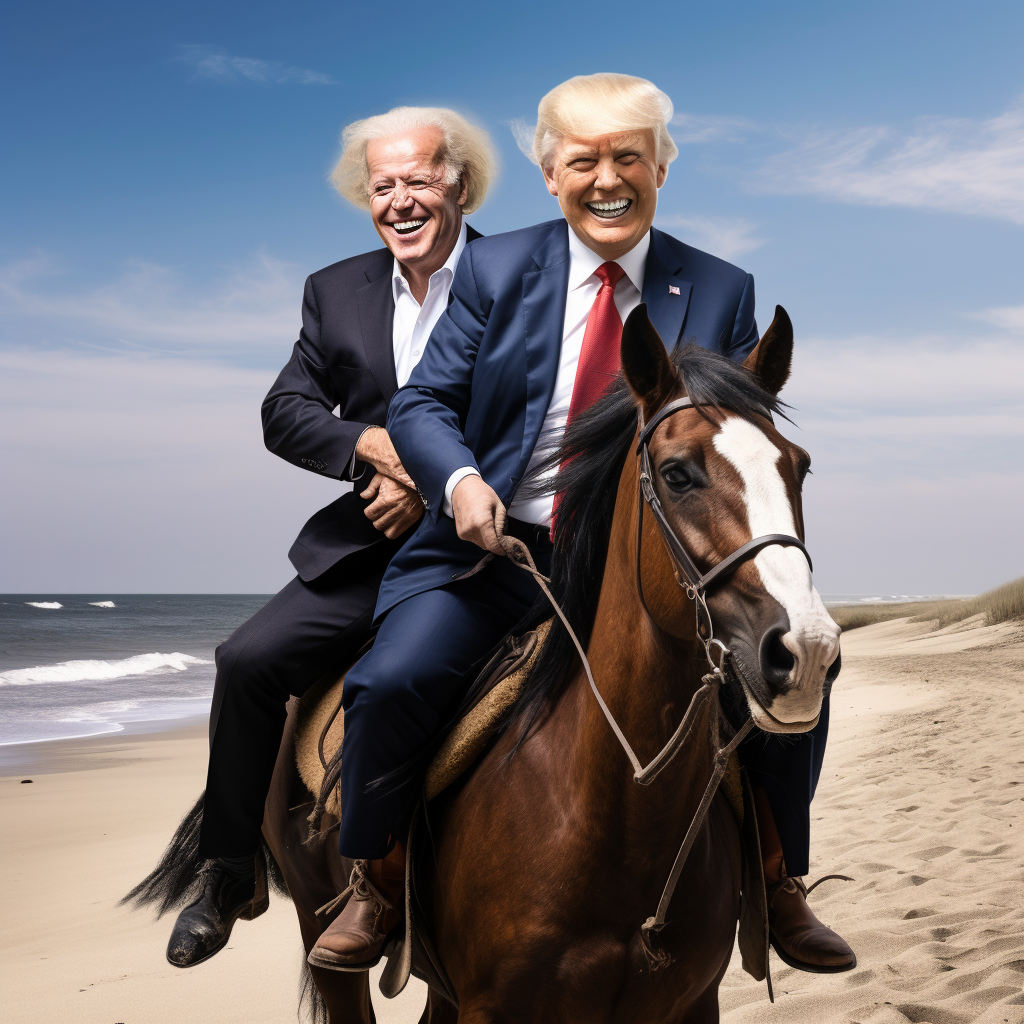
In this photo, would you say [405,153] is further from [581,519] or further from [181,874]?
[181,874]

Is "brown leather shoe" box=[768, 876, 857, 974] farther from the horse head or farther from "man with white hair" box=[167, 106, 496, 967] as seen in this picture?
"man with white hair" box=[167, 106, 496, 967]

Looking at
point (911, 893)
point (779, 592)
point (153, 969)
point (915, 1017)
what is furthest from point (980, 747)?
point (779, 592)

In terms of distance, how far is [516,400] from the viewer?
8.51 ft

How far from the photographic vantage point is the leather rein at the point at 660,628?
62.8 inches

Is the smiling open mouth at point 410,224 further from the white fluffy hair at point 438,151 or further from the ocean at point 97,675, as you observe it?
the ocean at point 97,675

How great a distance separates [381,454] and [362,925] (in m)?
1.33

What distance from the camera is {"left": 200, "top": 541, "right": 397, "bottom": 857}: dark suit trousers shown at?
3.06 m

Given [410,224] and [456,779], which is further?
[410,224]

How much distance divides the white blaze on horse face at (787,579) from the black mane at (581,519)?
31 centimetres

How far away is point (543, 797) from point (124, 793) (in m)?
8.90

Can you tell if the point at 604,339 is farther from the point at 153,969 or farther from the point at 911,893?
the point at 153,969

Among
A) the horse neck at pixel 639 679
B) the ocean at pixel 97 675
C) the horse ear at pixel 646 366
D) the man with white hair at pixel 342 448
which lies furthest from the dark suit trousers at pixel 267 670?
the ocean at pixel 97 675

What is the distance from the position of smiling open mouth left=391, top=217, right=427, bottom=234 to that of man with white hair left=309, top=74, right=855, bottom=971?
1.85 ft

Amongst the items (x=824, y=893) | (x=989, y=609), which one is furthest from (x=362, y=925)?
(x=989, y=609)
